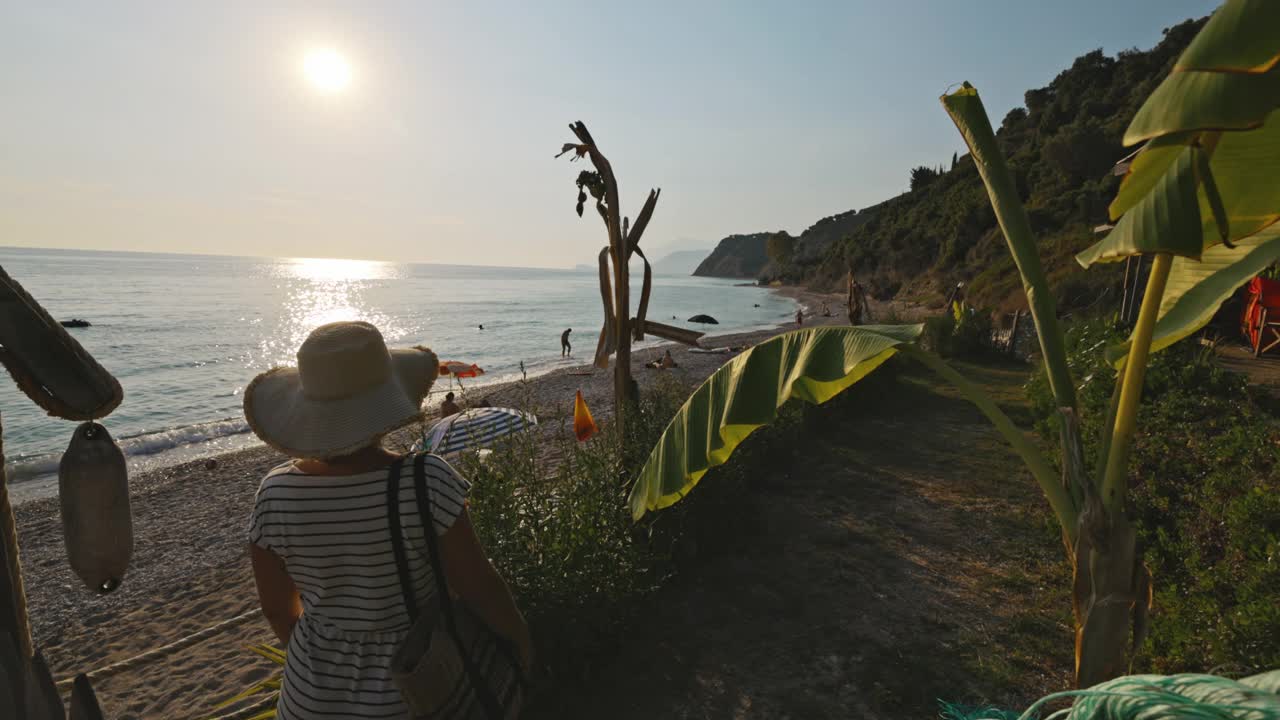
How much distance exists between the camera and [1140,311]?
1.96 m

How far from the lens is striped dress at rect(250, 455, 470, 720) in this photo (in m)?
1.67

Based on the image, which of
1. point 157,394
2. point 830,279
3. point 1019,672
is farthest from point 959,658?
point 830,279

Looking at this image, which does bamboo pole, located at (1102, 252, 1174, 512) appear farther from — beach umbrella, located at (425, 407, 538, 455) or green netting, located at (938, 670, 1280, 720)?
beach umbrella, located at (425, 407, 538, 455)

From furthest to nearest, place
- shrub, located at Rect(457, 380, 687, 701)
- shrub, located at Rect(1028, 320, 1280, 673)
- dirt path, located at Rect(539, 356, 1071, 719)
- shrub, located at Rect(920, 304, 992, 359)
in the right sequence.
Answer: shrub, located at Rect(920, 304, 992, 359), dirt path, located at Rect(539, 356, 1071, 719), shrub, located at Rect(457, 380, 687, 701), shrub, located at Rect(1028, 320, 1280, 673)

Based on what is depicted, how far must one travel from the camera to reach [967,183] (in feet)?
167

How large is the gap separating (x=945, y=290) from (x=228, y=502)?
131 feet

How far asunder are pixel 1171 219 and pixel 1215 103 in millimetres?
346

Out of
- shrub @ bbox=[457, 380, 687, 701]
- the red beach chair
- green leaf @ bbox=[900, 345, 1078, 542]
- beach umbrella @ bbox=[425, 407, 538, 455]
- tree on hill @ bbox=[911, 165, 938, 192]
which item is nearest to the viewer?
green leaf @ bbox=[900, 345, 1078, 542]

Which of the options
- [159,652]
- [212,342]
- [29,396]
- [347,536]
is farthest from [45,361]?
[212,342]

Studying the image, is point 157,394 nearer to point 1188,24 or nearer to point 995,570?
point 995,570

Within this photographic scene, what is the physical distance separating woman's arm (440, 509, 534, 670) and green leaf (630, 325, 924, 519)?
45.1 inches

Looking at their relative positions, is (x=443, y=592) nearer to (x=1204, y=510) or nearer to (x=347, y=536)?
(x=347, y=536)

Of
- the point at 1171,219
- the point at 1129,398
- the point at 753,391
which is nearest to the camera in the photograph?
the point at 1171,219

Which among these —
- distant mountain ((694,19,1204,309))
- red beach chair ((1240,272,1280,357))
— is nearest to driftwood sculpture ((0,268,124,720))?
red beach chair ((1240,272,1280,357))
